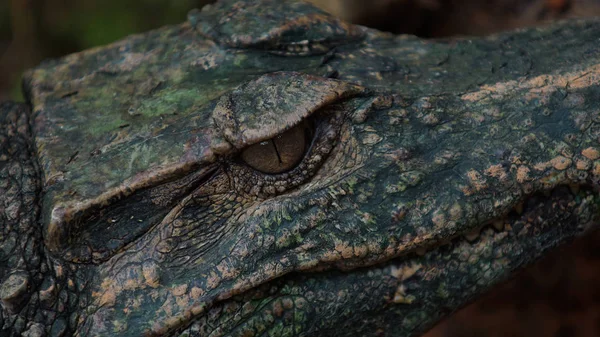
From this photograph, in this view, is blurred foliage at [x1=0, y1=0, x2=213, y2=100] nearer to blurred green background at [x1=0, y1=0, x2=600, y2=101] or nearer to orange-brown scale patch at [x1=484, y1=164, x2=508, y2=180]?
blurred green background at [x1=0, y1=0, x2=600, y2=101]

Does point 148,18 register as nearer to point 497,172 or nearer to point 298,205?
point 298,205

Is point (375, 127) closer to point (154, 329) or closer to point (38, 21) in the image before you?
point (154, 329)

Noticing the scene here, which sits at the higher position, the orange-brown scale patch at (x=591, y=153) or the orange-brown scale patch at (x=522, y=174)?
the orange-brown scale patch at (x=591, y=153)

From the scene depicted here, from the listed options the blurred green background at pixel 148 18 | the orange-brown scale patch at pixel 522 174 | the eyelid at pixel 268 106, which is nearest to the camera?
the eyelid at pixel 268 106

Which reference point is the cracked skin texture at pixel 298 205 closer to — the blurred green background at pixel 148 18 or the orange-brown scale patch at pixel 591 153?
the orange-brown scale patch at pixel 591 153

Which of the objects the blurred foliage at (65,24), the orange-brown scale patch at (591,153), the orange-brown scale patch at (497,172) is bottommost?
the blurred foliage at (65,24)

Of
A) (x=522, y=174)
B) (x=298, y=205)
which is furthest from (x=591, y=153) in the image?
(x=298, y=205)

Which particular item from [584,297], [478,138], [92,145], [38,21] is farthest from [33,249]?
[38,21]

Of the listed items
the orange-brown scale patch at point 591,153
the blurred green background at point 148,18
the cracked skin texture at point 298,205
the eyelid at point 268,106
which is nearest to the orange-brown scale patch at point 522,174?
the cracked skin texture at point 298,205
